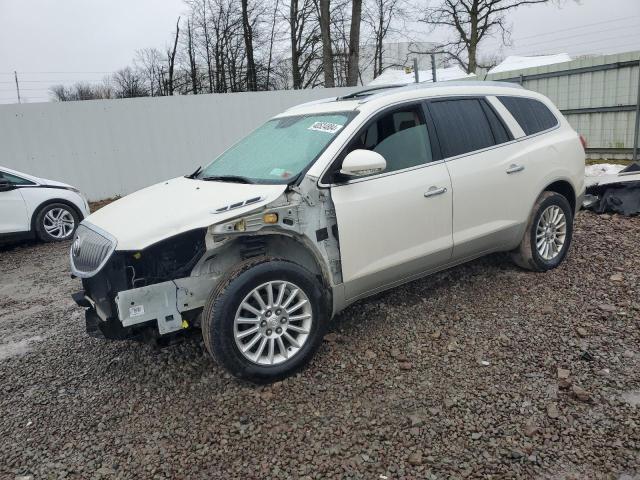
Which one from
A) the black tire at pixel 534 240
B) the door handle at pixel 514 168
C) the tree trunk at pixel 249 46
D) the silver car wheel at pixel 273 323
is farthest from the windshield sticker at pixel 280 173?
the tree trunk at pixel 249 46

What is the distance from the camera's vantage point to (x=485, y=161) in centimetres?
423

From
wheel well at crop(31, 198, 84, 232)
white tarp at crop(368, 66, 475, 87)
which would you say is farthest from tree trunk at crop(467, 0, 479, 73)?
wheel well at crop(31, 198, 84, 232)

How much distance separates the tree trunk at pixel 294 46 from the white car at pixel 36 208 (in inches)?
779

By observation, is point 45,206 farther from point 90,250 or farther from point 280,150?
point 280,150

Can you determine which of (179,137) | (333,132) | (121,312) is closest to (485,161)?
(333,132)

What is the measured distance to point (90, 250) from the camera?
331cm

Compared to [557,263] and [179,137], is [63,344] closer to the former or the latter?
[557,263]

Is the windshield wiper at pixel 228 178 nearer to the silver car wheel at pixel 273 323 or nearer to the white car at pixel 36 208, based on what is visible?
the silver car wheel at pixel 273 323

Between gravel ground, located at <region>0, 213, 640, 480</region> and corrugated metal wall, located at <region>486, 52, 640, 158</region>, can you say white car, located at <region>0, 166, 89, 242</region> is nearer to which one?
gravel ground, located at <region>0, 213, 640, 480</region>

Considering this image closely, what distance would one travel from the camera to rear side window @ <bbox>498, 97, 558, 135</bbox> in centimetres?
464

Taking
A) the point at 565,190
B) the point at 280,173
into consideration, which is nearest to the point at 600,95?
the point at 565,190

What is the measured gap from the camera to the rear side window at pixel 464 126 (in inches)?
162

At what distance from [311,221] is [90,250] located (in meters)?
1.42

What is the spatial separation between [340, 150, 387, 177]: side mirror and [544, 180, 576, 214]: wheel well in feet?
7.06
